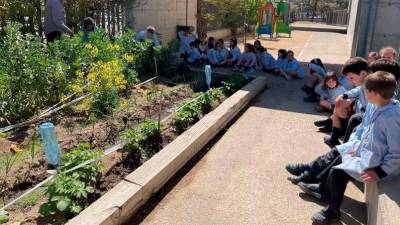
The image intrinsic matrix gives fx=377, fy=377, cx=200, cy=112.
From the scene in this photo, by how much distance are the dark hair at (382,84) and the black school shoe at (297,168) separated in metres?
1.33

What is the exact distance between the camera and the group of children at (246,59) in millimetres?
8906

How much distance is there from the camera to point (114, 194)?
320 cm

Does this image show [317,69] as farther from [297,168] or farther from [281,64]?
[297,168]

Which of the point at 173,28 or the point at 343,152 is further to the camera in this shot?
the point at 173,28

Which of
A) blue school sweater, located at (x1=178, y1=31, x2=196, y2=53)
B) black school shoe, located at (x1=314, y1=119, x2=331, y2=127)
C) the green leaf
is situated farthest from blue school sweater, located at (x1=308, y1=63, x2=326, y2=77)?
the green leaf

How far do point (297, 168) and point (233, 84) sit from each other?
326 centimetres

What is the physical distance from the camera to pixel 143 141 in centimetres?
427

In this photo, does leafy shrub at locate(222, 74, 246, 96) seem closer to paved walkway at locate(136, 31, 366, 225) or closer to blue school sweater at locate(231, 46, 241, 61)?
paved walkway at locate(136, 31, 366, 225)

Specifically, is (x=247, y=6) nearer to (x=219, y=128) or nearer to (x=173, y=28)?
(x=173, y=28)

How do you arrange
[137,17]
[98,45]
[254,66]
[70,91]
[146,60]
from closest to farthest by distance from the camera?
[70,91] < [98,45] < [146,60] < [254,66] < [137,17]

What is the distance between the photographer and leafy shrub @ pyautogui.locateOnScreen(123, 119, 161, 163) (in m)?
4.03

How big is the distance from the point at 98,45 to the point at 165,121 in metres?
1.89

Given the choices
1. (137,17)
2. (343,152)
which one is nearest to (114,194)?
(343,152)

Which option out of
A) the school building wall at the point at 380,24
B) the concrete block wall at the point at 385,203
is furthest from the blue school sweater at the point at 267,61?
the concrete block wall at the point at 385,203
